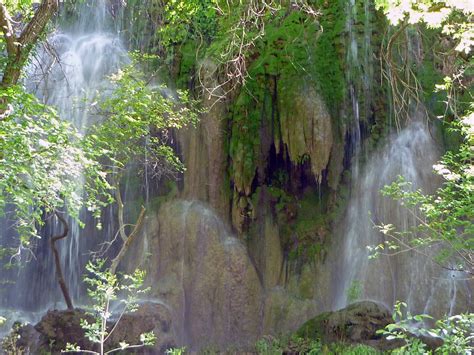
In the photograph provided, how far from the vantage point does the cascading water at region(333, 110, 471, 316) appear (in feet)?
36.4

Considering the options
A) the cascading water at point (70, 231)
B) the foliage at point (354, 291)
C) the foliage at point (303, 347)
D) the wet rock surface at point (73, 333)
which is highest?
the cascading water at point (70, 231)

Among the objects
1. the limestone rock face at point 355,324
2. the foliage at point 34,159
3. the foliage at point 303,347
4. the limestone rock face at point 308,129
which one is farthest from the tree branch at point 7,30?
the limestone rock face at point 355,324

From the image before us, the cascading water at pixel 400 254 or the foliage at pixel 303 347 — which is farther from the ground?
the cascading water at pixel 400 254

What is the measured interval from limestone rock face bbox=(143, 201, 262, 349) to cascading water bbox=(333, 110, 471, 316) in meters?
2.10

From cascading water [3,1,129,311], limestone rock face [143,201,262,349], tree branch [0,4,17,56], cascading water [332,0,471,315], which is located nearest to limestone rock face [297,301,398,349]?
cascading water [332,0,471,315]

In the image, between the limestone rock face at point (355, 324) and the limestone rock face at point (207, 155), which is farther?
the limestone rock face at point (207, 155)

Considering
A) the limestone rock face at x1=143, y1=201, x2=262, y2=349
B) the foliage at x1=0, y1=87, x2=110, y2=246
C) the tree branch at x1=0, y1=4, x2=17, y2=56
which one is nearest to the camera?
the foliage at x1=0, y1=87, x2=110, y2=246

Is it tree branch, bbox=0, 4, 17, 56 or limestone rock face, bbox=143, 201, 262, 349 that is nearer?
tree branch, bbox=0, 4, 17, 56

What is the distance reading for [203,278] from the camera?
1238 cm

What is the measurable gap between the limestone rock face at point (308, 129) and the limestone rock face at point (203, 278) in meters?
2.53

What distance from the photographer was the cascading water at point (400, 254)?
36.4ft

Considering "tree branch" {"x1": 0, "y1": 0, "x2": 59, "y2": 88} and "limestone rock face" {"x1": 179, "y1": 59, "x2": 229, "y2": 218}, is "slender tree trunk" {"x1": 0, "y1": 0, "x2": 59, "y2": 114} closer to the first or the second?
"tree branch" {"x1": 0, "y1": 0, "x2": 59, "y2": 88}

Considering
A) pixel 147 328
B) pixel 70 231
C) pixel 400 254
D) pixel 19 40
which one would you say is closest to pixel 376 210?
pixel 400 254

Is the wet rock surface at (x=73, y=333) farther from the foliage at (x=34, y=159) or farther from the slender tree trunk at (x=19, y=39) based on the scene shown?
the slender tree trunk at (x=19, y=39)
